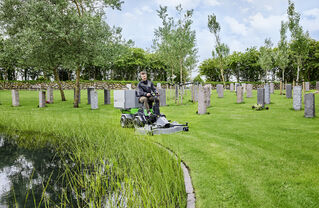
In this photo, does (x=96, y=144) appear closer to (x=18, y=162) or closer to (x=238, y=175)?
(x=18, y=162)

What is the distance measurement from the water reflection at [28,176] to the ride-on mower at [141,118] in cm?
260

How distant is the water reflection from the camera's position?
3310mm

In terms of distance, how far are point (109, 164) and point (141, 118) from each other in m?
2.72

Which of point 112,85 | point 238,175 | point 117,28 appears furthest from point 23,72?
point 238,175

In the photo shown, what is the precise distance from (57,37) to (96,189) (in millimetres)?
12025

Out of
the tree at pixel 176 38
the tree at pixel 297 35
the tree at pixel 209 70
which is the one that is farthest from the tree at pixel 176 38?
the tree at pixel 209 70

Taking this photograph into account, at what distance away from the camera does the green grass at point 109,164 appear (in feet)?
9.84

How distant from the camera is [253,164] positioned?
13.1 feet

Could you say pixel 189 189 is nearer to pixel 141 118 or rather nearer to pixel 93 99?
pixel 141 118

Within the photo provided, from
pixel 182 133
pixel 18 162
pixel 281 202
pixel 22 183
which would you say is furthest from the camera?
pixel 182 133

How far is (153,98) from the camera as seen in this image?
703 cm

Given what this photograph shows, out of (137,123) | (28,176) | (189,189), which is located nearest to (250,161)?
(189,189)

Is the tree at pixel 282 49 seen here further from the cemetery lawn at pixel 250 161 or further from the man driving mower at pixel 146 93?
the man driving mower at pixel 146 93

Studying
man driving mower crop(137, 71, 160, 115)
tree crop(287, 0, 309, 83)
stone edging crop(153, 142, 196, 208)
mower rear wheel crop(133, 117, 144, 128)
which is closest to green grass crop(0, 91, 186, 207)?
stone edging crop(153, 142, 196, 208)
